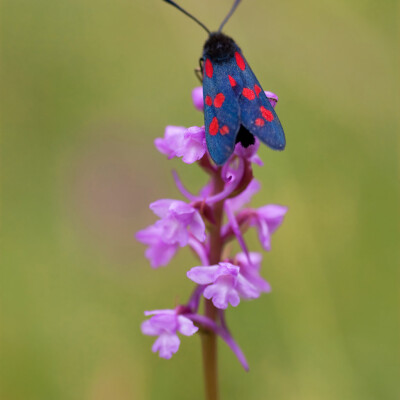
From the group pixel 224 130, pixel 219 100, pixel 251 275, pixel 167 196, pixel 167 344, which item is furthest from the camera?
pixel 167 196

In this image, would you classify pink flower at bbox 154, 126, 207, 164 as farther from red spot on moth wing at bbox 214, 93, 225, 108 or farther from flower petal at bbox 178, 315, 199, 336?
flower petal at bbox 178, 315, 199, 336

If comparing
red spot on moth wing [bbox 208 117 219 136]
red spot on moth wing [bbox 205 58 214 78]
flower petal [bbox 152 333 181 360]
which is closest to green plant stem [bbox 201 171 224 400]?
flower petal [bbox 152 333 181 360]

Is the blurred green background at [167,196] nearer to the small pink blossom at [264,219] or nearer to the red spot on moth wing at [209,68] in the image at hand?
the small pink blossom at [264,219]

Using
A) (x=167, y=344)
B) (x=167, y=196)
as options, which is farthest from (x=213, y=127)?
(x=167, y=196)

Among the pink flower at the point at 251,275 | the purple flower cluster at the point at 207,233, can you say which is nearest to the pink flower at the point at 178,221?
the purple flower cluster at the point at 207,233

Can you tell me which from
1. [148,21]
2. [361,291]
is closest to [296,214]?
[361,291]

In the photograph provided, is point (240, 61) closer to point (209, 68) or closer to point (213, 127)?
point (209, 68)
